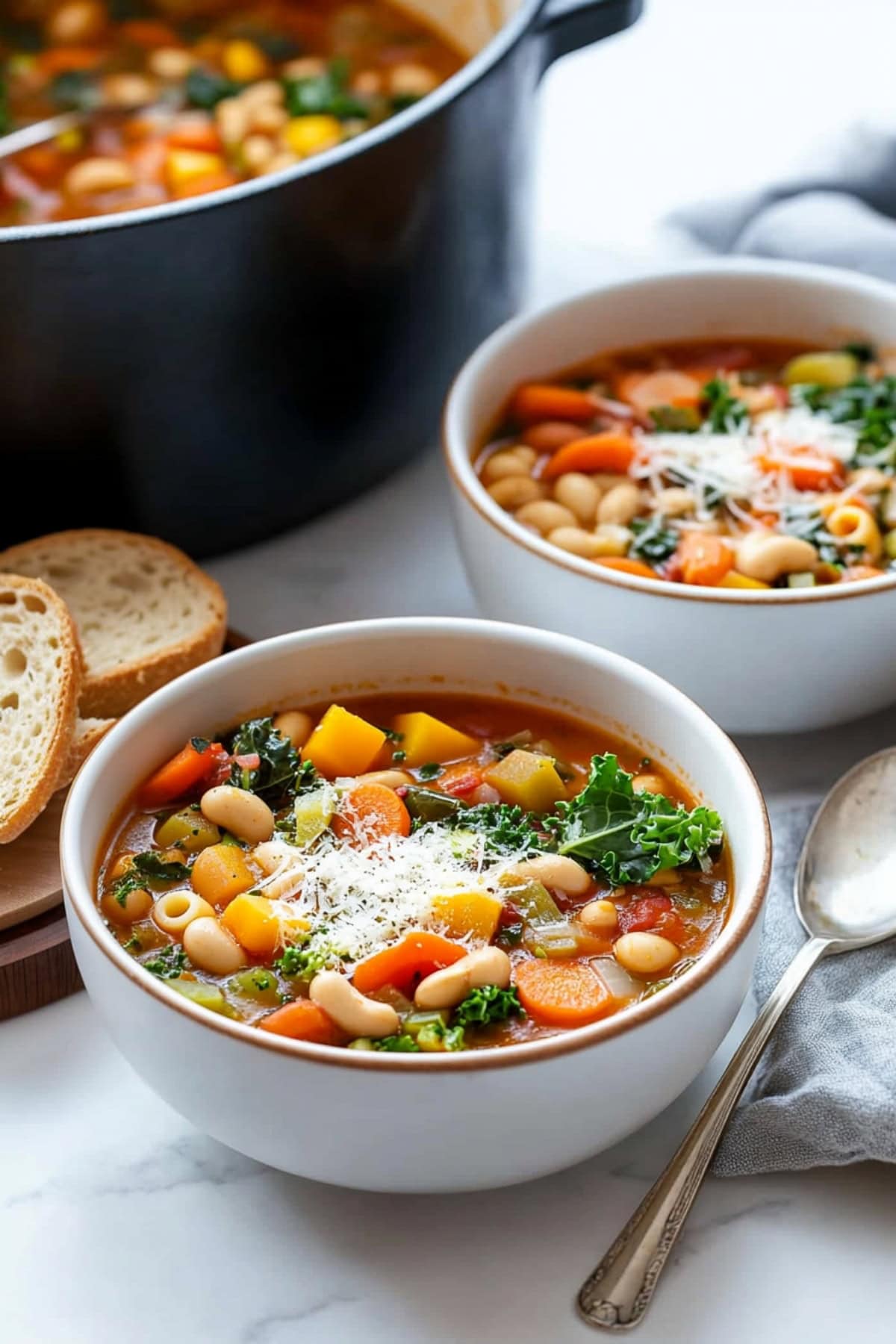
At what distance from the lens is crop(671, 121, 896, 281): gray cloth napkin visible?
327cm

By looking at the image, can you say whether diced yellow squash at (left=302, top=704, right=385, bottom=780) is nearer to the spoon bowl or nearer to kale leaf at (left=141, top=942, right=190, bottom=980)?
kale leaf at (left=141, top=942, right=190, bottom=980)

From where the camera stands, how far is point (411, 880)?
6.05 ft

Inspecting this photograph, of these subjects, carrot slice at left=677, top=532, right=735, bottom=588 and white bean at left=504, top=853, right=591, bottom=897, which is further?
carrot slice at left=677, top=532, right=735, bottom=588

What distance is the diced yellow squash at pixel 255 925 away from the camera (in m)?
1.80

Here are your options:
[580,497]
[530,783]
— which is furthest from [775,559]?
[530,783]

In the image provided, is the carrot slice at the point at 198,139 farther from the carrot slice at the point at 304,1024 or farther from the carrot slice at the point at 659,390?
the carrot slice at the point at 304,1024

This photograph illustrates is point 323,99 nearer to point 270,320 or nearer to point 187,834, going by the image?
point 270,320

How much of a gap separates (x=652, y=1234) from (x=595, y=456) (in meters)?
1.31

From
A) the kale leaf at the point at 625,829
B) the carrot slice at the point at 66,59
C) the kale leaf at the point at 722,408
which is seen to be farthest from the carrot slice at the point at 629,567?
the carrot slice at the point at 66,59

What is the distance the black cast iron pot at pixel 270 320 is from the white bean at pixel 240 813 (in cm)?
73

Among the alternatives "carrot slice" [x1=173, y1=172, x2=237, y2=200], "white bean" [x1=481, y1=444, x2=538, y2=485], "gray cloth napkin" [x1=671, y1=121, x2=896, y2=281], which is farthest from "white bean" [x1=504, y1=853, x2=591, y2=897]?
"gray cloth napkin" [x1=671, y1=121, x2=896, y2=281]

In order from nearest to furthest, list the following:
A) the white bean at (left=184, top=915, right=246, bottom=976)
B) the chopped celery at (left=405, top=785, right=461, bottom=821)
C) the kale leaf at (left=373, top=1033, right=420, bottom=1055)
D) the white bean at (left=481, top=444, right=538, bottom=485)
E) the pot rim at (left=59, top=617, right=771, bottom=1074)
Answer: the pot rim at (left=59, top=617, right=771, bottom=1074) < the kale leaf at (left=373, top=1033, right=420, bottom=1055) < the white bean at (left=184, top=915, right=246, bottom=976) < the chopped celery at (left=405, top=785, right=461, bottom=821) < the white bean at (left=481, top=444, right=538, bottom=485)

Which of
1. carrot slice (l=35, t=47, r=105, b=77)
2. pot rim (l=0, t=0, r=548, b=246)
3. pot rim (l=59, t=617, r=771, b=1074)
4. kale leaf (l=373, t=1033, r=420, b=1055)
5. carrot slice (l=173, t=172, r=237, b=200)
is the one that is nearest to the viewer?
pot rim (l=59, t=617, r=771, b=1074)

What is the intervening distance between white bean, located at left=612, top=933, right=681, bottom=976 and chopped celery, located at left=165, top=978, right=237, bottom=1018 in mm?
417
